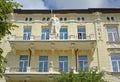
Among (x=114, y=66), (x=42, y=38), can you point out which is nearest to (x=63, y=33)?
(x=42, y=38)

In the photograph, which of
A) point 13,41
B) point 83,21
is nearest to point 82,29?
point 83,21

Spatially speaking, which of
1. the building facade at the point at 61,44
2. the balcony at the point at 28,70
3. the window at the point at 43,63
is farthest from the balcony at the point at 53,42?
the balcony at the point at 28,70

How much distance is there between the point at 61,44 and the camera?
2128 centimetres

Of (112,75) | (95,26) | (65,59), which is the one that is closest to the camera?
(112,75)

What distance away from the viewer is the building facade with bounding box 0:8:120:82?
20484 mm

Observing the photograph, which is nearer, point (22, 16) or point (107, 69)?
point (107, 69)

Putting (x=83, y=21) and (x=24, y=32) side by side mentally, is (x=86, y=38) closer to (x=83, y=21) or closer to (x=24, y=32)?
(x=83, y=21)

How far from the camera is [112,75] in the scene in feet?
66.3

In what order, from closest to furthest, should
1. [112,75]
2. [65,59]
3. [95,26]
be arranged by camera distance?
[112,75] < [65,59] < [95,26]

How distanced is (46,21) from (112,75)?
8718 mm

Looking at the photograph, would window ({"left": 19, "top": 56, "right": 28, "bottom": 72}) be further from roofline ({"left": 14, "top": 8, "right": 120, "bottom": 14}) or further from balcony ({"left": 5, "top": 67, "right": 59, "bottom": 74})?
roofline ({"left": 14, "top": 8, "right": 120, "bottom": 14})

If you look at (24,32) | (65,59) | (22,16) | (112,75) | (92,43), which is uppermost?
(22,16)

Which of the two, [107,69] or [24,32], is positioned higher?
[24,32]

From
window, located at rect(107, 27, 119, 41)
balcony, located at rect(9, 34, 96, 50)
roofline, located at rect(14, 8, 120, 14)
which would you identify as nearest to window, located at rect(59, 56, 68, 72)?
balcony, located at rect(9, 34, 96, 50)
